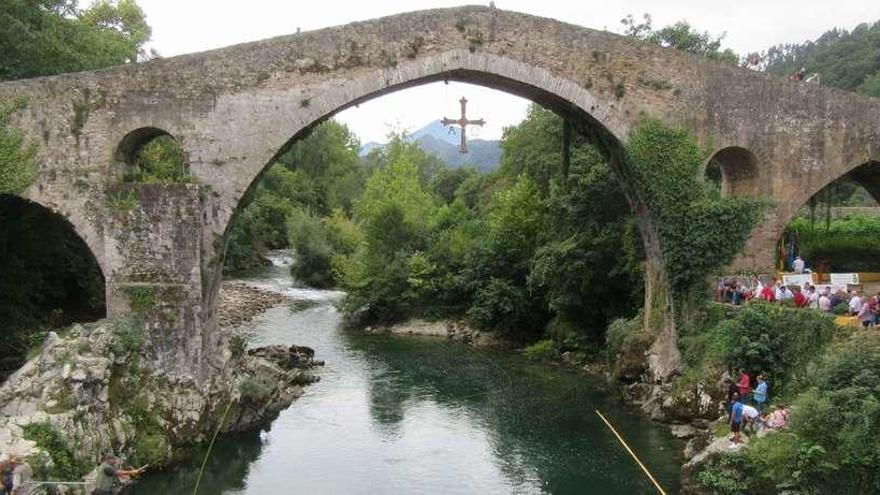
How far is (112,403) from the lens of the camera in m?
11.7

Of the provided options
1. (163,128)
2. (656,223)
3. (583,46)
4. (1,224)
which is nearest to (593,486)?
(656,223)

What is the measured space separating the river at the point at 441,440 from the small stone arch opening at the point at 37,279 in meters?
5.29

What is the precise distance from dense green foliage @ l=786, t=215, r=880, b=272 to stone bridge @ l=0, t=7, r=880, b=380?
479cm

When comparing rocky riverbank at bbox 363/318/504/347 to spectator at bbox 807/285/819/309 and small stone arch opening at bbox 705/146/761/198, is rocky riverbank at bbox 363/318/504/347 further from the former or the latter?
spectator at bbox 807/285/819/309

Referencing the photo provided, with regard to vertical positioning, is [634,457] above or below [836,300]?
below

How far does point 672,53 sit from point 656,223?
3269 mm

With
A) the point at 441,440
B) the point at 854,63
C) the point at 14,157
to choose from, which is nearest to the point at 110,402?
the point at 14,157

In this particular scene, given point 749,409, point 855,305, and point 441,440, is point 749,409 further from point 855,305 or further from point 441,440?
point 441,440

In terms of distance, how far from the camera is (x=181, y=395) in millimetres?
12820

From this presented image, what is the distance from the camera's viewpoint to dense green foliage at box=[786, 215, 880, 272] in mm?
19812

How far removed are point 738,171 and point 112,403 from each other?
12468 mm

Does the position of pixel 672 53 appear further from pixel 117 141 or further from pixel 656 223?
pixel 117 141

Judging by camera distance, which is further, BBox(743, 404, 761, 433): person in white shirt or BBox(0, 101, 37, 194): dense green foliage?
BBox(0, 101, 37, 194): dense green foliage

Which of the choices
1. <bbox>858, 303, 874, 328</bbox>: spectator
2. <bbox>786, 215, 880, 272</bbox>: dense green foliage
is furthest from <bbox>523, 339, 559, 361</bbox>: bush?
<bbox>858, 303, 874, 328</bbox>: spectator
